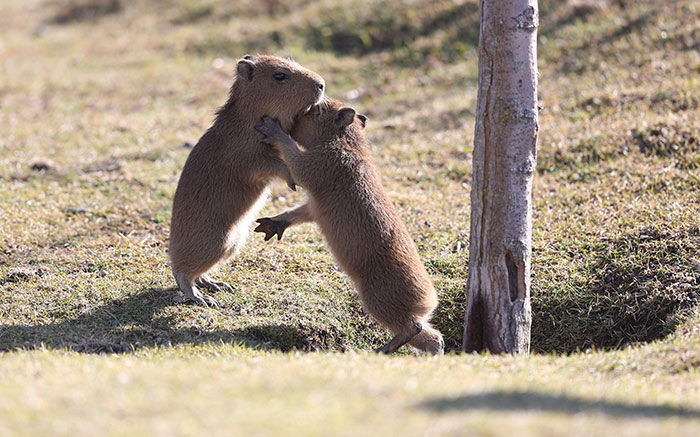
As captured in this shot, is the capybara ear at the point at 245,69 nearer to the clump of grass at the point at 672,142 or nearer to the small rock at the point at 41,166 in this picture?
the small rock at the point at 41,166

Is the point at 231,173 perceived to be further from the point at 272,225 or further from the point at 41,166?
the point at 41,166

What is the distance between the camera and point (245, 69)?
574 centimetres

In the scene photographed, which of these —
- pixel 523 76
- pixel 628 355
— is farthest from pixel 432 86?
pixel 628 355

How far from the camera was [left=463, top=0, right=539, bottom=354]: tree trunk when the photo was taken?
4695mm

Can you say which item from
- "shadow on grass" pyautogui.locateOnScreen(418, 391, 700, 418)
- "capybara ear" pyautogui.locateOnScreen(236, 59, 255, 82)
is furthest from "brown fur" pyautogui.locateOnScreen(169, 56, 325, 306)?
"shadow on grass" pyautogui.locateOnScreen(418, 391, 700, 418)

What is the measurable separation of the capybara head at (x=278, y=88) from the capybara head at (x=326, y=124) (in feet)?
0.22

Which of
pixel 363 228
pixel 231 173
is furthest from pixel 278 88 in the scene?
pixel 363 228

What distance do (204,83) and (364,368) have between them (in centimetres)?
894

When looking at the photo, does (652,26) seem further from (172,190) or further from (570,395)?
(570,395)

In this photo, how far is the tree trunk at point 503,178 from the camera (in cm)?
470

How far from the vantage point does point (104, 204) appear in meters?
7.39

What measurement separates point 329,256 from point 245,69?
1.78m

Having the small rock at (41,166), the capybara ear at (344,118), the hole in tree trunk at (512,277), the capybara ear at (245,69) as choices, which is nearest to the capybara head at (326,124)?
the capybara ear at (344,118)

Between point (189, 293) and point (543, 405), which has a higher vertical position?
point (543, 405)
